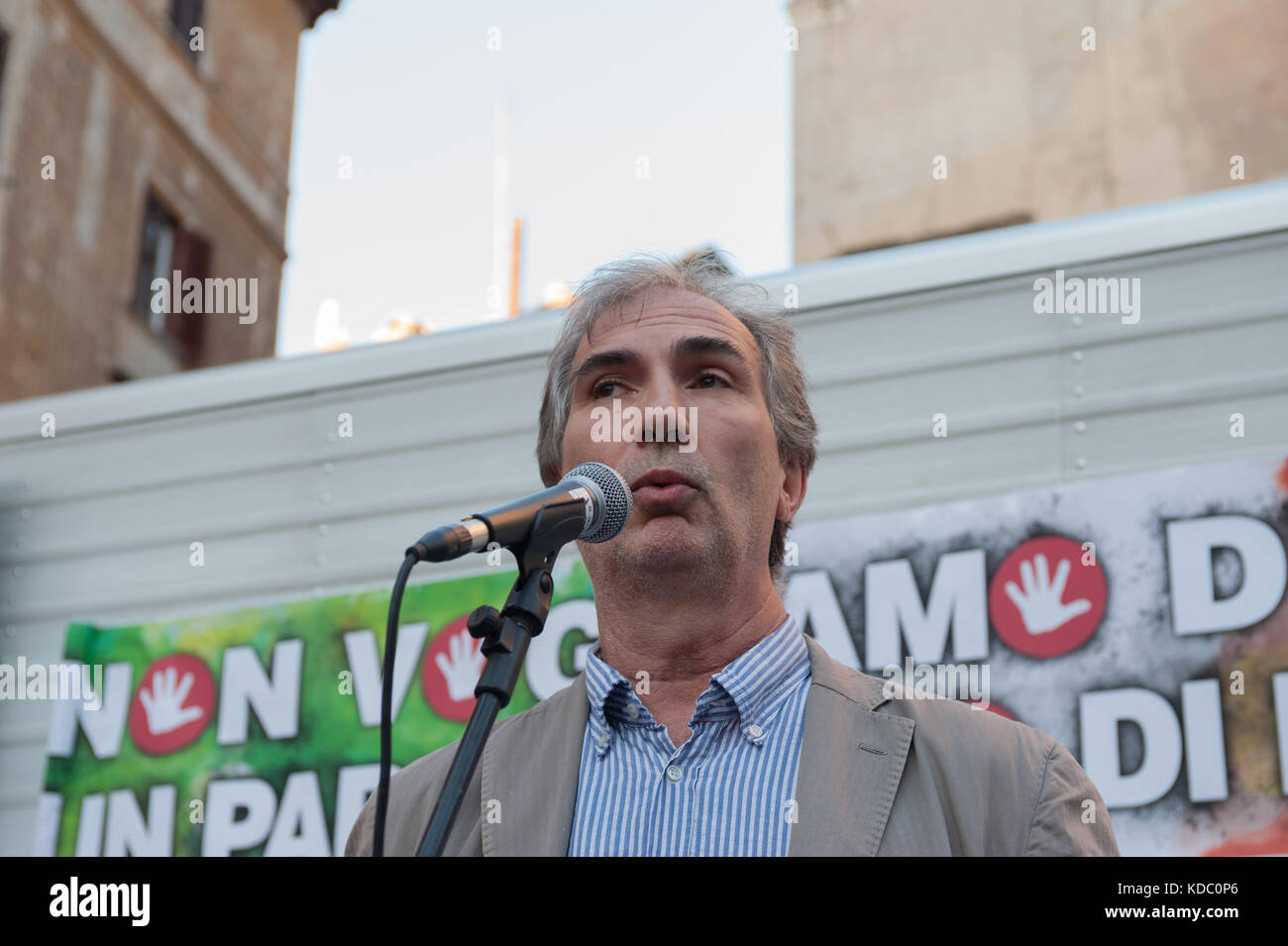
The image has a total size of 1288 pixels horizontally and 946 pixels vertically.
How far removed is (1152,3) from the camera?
1445 cm

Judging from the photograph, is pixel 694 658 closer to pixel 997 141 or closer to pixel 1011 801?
pixel 1011 801

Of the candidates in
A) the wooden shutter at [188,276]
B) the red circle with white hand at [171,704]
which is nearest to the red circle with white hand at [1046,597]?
the red circle with white hand at [171,704]

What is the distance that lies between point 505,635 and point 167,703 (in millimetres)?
3427

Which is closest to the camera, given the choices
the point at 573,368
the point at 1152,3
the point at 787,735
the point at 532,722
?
the point at 787,735

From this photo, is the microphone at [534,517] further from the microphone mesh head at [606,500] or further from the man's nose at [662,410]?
the man's nose at [662,410]

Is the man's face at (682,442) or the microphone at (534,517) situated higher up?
the man's face at (682,442)

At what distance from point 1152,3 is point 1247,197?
11.8m

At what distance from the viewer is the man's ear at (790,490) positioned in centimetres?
254

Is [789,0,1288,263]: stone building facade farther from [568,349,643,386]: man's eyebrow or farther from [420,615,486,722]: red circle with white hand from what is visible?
[568,349,643,386]: man's eyebrow

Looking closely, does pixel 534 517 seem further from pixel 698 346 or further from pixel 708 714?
pixel 698 346

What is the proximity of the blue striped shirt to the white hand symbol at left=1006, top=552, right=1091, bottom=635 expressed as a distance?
1.63 metres

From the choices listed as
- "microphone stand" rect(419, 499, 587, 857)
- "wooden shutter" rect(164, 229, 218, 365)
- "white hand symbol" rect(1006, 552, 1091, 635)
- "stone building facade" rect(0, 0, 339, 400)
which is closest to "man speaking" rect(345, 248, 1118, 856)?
"microphone stand" rect(419, 499, 587, 857)

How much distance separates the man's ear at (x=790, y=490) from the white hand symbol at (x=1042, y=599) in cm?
137
